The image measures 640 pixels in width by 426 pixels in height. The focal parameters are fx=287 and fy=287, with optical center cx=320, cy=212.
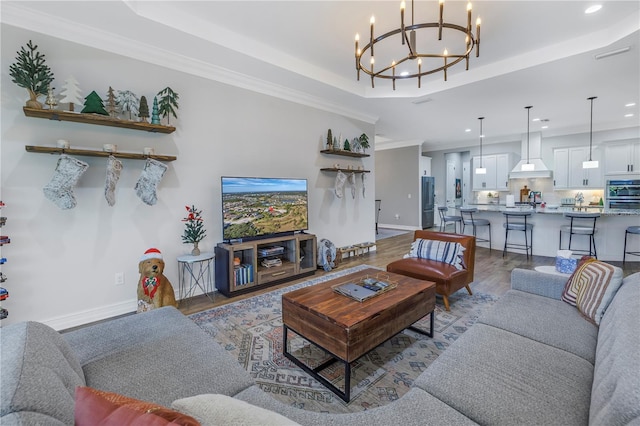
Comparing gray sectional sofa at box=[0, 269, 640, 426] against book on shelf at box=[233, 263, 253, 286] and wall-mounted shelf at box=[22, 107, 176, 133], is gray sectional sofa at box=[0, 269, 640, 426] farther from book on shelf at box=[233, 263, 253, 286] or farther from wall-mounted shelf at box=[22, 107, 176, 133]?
wall-mounted shelf at box=[22, 107, 176, 133]

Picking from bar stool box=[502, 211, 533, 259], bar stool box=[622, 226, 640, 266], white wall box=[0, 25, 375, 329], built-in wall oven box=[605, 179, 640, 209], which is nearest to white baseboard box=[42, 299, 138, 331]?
white wall box=[0, 25, 375, 329]

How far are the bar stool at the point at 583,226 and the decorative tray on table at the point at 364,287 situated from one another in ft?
14.0

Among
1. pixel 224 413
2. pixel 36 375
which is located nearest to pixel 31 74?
pixel 36 375

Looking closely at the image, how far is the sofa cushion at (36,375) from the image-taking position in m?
0.68

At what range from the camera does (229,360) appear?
1.45 m

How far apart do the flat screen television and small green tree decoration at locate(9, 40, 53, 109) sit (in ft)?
5.68

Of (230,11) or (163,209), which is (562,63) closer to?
(230,11)

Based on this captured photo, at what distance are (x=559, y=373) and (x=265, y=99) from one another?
4.16 metres

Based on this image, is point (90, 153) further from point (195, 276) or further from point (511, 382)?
point (511, 382)

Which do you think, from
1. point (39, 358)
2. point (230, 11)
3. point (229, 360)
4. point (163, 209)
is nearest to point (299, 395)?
point (229, 360)

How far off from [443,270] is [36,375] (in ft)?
10.3

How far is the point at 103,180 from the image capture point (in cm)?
290

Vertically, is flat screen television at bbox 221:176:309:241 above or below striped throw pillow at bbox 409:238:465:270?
above

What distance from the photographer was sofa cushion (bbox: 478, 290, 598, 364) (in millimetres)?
1567
